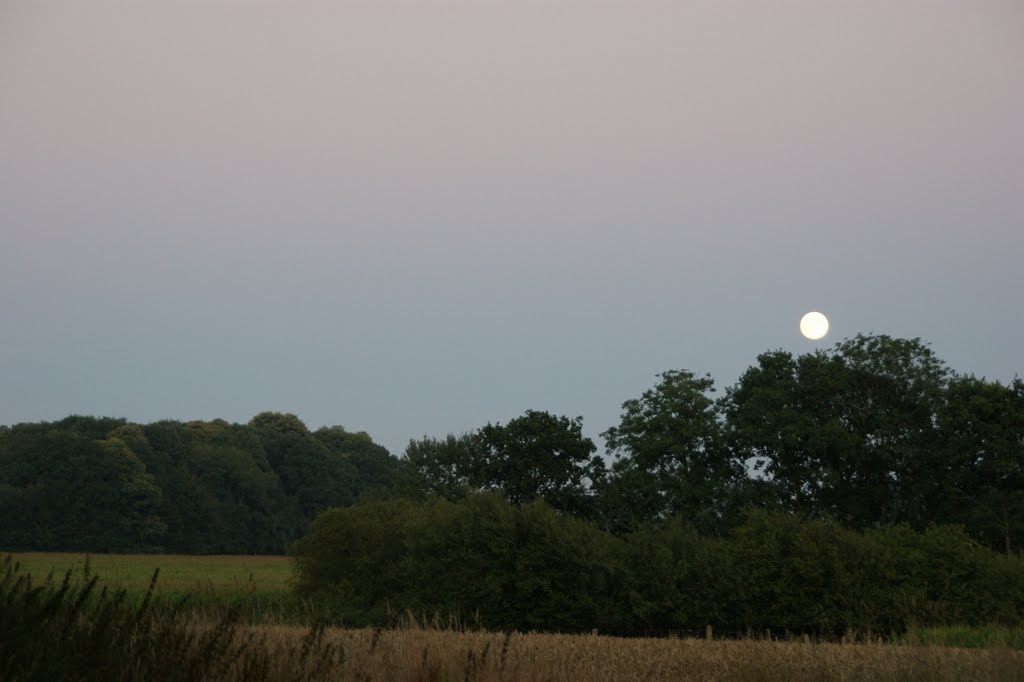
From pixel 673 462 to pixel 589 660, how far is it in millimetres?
47103

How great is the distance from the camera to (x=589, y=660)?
1241 centimetres

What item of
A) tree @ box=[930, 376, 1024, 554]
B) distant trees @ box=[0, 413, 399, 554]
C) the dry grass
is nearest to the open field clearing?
distant trees @ box=[0, 413, 399, 554]

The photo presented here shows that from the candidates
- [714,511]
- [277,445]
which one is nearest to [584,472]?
[714,511]

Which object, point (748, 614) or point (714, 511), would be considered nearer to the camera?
point (748, 614)

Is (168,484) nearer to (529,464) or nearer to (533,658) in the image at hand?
(529,464)

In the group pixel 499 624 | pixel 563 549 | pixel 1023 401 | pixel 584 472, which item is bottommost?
pixel 499 624

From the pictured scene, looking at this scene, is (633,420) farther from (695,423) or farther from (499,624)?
(499,624)

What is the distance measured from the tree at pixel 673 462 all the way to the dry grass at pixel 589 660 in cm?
4109

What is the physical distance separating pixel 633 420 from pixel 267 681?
176 ft

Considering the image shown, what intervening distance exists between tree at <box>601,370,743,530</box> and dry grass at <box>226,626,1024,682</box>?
135 feet

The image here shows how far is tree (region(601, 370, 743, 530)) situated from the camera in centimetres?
5572

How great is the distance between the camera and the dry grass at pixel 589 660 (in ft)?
26.6

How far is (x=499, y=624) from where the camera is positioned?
35.1 metres

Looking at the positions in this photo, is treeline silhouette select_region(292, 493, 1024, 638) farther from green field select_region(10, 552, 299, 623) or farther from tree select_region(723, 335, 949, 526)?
tree select_region(723, 335, 949, 526)
